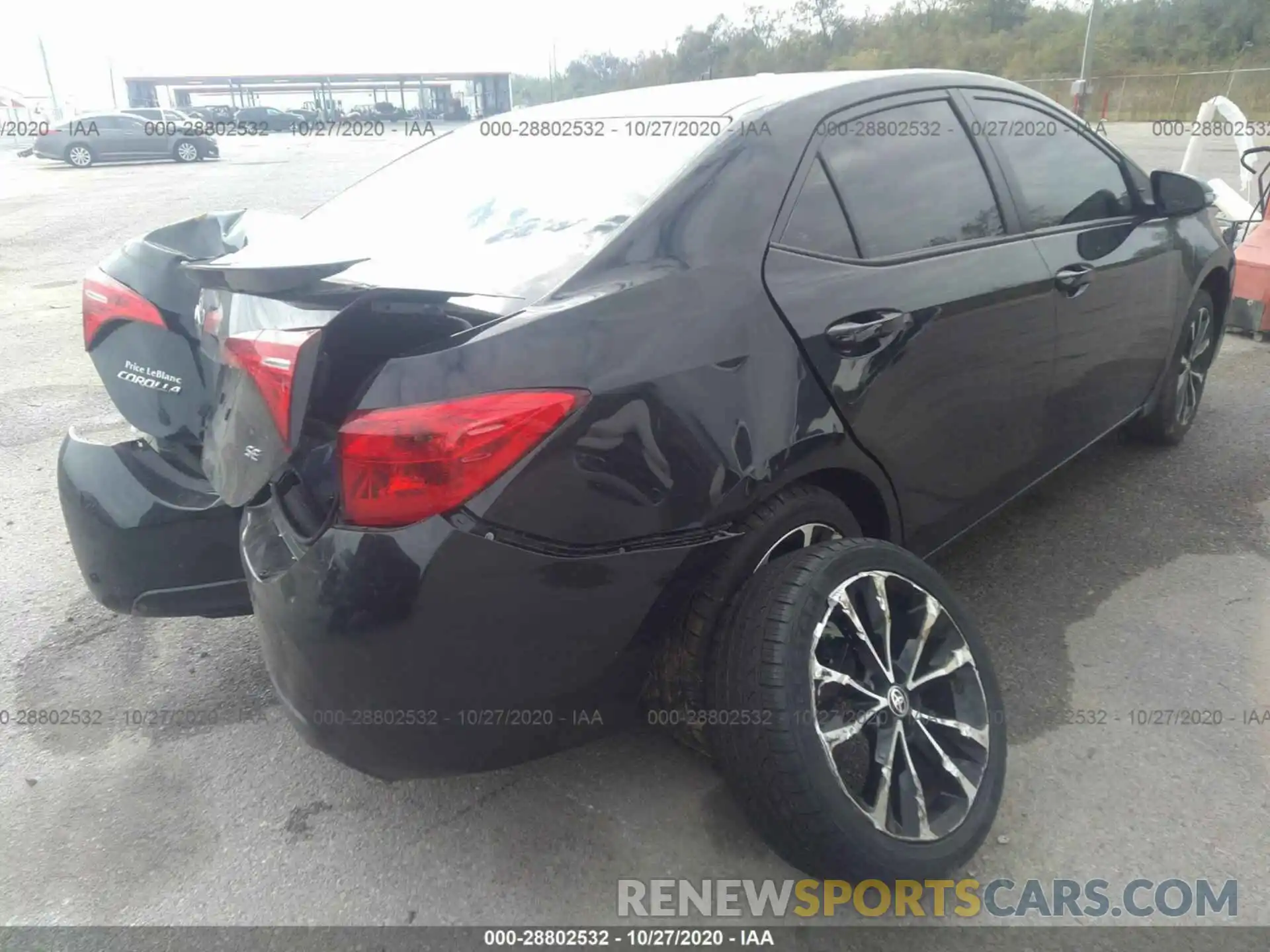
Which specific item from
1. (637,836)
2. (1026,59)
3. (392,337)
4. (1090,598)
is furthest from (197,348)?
(1026,59)

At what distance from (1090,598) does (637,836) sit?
72.6 inches

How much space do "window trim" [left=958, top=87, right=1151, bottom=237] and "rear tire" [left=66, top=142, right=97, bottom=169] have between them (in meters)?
30.1

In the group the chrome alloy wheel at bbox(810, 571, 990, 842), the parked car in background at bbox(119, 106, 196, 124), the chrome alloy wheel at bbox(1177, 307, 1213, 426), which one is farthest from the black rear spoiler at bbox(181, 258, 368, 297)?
the parked car in background at bbox(119, 106, 196, 124)

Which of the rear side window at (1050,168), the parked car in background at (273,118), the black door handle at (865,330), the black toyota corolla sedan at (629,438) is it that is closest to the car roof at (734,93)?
the black toyota corolla sedan at (629,438)

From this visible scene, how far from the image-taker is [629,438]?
1.78 meters

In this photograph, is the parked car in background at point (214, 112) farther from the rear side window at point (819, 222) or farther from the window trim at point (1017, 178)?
the rear side window at point (819, 222)

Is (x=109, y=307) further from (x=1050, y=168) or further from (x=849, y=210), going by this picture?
(x=1050, y=168)

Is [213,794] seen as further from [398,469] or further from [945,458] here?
[945,458]

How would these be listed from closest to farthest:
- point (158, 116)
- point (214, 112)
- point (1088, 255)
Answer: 1. point (1088, 255)
2. point (158, 116)
3. point (214, 112)

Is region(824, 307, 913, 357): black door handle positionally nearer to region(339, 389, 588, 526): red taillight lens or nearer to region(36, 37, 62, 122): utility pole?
region(339, 389, 588, 526): red taillight lens

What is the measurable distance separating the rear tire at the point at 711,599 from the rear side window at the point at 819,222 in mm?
582

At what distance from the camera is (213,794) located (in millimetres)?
2391

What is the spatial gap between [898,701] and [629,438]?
2.89 feet

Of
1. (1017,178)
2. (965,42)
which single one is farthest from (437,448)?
(965,42)
